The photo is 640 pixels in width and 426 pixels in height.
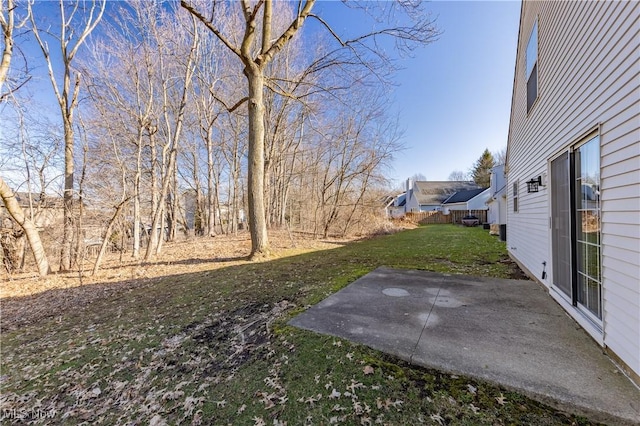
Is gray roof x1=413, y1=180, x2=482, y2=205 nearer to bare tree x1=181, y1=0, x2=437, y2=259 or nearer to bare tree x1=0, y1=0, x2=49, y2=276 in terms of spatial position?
bare tree x1=181, y1=0, x2=437, y2=259

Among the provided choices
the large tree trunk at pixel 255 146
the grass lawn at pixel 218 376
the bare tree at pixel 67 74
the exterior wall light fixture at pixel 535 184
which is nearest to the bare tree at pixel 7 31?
the bare tree at pixel 67 74

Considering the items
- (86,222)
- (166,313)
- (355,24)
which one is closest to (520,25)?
(355,24)

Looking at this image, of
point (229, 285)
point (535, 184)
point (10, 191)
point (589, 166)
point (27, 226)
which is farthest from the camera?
point (27, 226)

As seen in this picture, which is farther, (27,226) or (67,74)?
(67,74)

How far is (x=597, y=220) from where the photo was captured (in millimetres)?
2508

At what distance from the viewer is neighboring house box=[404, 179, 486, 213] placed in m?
30.2

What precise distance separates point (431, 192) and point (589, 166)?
102 ft

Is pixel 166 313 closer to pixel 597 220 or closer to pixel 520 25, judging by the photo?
pixel 597 220

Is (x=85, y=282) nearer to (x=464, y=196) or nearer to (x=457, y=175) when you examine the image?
(x=464, y=196)

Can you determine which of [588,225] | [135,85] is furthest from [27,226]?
[588,225]

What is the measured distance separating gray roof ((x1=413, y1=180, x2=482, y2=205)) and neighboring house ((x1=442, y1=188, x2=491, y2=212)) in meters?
1.45

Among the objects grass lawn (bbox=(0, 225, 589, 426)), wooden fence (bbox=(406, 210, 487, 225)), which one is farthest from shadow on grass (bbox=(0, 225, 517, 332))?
wooden fence (bbox=(406, 210, 487, 225))

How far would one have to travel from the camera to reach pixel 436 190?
31.7 m

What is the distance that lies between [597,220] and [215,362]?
4.08 m
